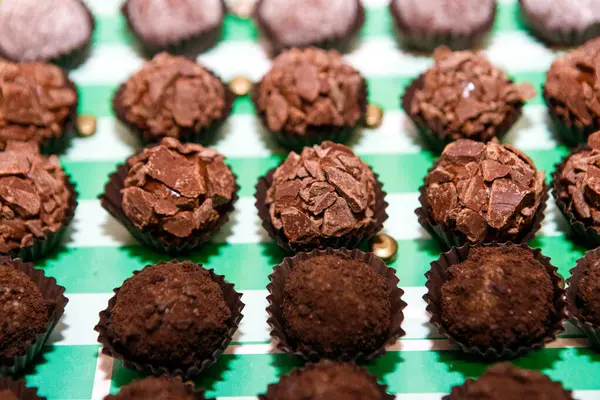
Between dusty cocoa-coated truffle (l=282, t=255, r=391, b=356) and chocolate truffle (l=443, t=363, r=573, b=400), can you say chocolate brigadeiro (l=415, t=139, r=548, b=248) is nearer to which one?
dusty cocoa-coated truffle (l=282, t=255, r=391, b=356)

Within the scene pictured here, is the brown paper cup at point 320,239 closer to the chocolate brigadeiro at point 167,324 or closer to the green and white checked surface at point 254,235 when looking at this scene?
the green and white checked surface at point 254,235

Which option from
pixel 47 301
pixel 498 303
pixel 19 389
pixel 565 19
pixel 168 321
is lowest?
pixel 19 389

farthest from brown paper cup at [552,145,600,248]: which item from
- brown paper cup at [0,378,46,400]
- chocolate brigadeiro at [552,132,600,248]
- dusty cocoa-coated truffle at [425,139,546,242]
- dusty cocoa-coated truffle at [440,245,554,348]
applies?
brown paper cup at [0,378,46,400]

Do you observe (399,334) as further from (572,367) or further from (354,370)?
(572,367)

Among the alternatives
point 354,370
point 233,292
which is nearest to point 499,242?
point 354,370

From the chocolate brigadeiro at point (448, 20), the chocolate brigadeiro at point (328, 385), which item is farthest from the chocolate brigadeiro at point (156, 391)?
the chocolate brigadeiro at point (448, 20)

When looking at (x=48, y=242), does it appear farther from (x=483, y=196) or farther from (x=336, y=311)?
(x=483, y=196)

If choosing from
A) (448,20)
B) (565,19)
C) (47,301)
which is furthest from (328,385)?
(565,19)
